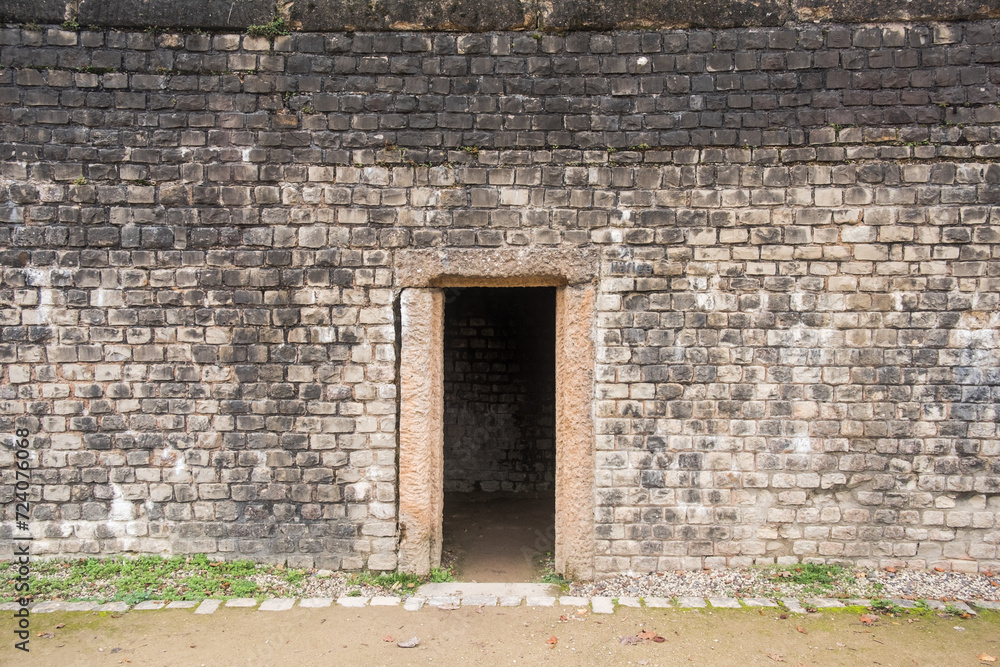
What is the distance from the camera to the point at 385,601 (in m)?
4.02

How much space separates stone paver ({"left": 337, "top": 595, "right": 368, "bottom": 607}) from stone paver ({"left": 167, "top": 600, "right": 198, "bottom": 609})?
0.96 meters

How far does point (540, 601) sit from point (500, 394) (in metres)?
3.33

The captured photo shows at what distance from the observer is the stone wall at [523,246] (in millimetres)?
4090

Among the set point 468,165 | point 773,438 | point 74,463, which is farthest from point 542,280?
point 74,463

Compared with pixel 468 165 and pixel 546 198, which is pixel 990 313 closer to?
pixel 546 198

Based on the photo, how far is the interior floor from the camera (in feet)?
15.2

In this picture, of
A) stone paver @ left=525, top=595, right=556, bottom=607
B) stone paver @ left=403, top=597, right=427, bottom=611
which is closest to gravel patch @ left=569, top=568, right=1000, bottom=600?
stone paver @ left=525, top=595, right=556, bottom=607

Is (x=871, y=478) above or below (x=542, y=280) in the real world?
below

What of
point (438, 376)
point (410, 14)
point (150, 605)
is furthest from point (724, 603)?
point (410, 14)

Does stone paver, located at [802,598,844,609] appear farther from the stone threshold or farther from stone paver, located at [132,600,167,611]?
stone paver, located at [132,600,167,611]

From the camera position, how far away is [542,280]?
4.25 meters

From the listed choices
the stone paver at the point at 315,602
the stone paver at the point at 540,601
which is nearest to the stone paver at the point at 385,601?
the stone paver at the point at 315,602

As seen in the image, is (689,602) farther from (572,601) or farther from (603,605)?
(572,601)

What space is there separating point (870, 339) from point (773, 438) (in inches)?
38.0
